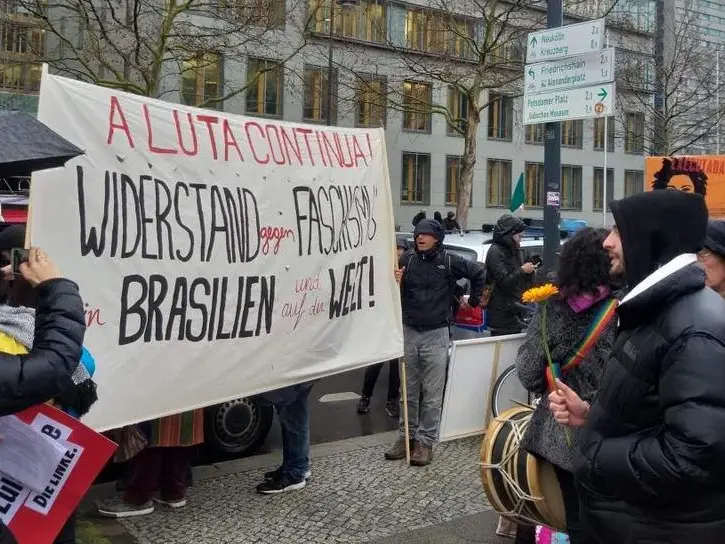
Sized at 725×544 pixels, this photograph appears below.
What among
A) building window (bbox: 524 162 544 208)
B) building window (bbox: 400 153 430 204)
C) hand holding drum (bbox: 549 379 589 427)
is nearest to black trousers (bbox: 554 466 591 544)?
hand holding drum (bbox: 549 379 589 427)

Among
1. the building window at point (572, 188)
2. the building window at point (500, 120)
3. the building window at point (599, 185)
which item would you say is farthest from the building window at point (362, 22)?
the building window at point (599, 185)

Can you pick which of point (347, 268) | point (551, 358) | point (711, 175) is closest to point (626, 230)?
point (551, 358)

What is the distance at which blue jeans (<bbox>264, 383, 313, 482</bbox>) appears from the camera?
5.09 m

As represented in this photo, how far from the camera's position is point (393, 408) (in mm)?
7625

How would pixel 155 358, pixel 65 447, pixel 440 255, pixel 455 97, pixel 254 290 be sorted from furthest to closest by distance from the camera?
pixel 455 97
pixel 440 255
pixel 254 290
pixel 155 358
pixel 65 447

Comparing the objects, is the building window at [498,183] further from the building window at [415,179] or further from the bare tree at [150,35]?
the bare tree at [150,35]

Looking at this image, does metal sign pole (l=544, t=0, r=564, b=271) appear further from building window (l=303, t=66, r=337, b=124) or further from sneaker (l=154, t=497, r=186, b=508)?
building window (l=303, t=66, r=337, b=124)

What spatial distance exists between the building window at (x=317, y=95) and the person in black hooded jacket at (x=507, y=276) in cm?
2356

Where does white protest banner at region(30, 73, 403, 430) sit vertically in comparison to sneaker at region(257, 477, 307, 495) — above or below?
above

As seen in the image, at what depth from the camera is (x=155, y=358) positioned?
13.1ft

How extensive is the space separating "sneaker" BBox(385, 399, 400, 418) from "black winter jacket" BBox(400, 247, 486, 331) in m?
1.85

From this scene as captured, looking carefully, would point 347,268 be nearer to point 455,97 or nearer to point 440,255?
point 440,255

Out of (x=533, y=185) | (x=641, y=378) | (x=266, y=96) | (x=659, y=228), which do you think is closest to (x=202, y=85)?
(x=266, y=96)

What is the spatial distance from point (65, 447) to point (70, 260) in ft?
4.51
